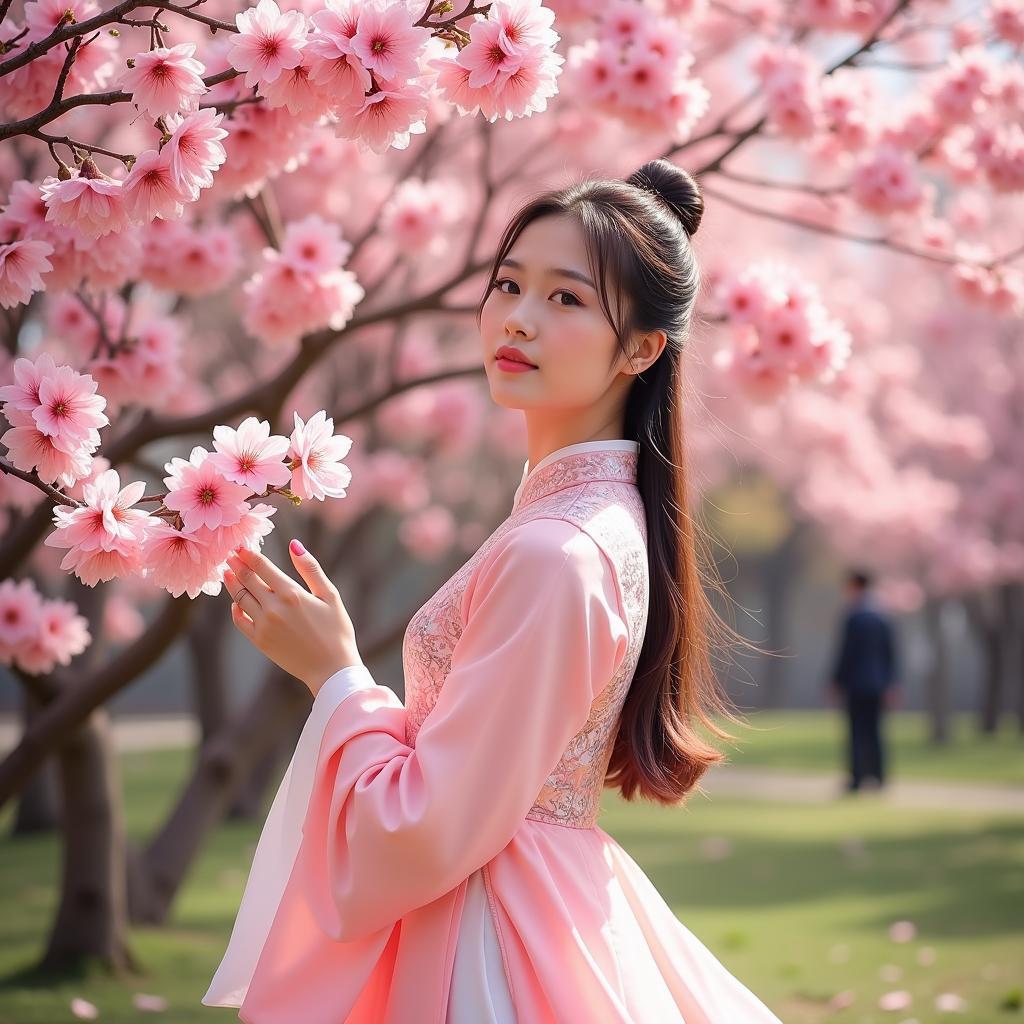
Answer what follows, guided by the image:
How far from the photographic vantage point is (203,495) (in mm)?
1740

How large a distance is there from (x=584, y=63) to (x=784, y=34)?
206 centimetres

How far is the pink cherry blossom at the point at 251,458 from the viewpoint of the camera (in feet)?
5.66

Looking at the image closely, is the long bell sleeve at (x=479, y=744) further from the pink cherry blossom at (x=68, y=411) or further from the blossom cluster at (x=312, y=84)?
the blossom cluster at (x=312, y=84)

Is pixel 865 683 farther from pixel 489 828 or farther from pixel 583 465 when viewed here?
pixel 489 828

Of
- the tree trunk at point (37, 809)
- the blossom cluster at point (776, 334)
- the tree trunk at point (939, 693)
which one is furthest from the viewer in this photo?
the tree trunk at point (939, 693)

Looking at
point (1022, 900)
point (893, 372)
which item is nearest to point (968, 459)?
point (893, 372)

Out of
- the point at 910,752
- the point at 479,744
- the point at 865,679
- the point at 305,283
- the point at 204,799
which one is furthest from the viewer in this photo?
the point at 910,752

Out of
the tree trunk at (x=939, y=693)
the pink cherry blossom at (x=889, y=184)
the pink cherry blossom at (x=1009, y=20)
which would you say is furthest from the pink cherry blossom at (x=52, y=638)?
the tree trunk at (x=939, y=693)

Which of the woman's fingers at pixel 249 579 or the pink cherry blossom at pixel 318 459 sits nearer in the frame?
the pink cherry blossom at pixel 318 459

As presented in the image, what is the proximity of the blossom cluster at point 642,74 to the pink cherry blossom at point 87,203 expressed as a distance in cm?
204

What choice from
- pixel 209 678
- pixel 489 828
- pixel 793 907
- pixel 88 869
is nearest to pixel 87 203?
pixel 489 828

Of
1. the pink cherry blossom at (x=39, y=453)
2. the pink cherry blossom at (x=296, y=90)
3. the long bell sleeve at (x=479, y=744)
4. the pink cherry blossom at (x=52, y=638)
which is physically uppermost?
the pink cherry blossom at (x=296, y=90)

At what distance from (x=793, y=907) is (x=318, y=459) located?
4.70 m

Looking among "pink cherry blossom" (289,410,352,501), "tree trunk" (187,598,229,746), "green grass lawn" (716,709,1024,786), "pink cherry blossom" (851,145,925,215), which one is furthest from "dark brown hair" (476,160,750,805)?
"green grass lawn" (716,709,1024,786)
